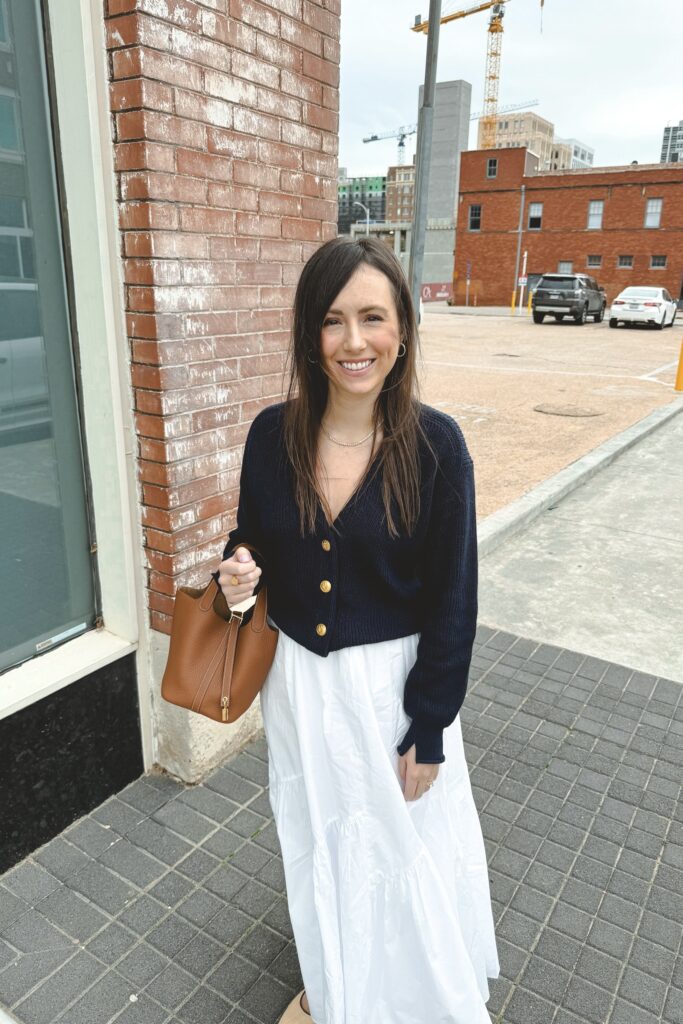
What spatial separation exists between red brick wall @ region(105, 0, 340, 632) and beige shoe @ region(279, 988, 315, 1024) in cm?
131

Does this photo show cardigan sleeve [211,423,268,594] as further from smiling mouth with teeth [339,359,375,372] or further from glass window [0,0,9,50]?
glass window [0,0,9,50]

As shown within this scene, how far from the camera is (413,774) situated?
1.73m

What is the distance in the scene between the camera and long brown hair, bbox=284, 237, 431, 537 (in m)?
1.54

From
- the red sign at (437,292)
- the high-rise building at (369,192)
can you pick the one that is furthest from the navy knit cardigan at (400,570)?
the high-rise building at (369,192)

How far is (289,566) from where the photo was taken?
1.73m

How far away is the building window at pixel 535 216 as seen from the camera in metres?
45.5

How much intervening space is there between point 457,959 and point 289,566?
1056 millimetres

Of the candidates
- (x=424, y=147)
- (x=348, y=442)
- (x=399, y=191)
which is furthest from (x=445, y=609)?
(x=399, y=191)

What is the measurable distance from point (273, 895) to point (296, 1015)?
0.45m

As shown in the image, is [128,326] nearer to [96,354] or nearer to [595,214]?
[96,354]

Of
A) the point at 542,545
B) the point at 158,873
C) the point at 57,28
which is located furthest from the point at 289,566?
the point at 542,545

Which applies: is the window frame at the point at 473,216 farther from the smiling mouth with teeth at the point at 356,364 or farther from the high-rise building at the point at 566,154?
the high-rise building at the point at 566,154

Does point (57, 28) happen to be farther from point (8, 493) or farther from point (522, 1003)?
point (522, 1003)

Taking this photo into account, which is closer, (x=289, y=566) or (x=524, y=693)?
(x=289, y=566)
